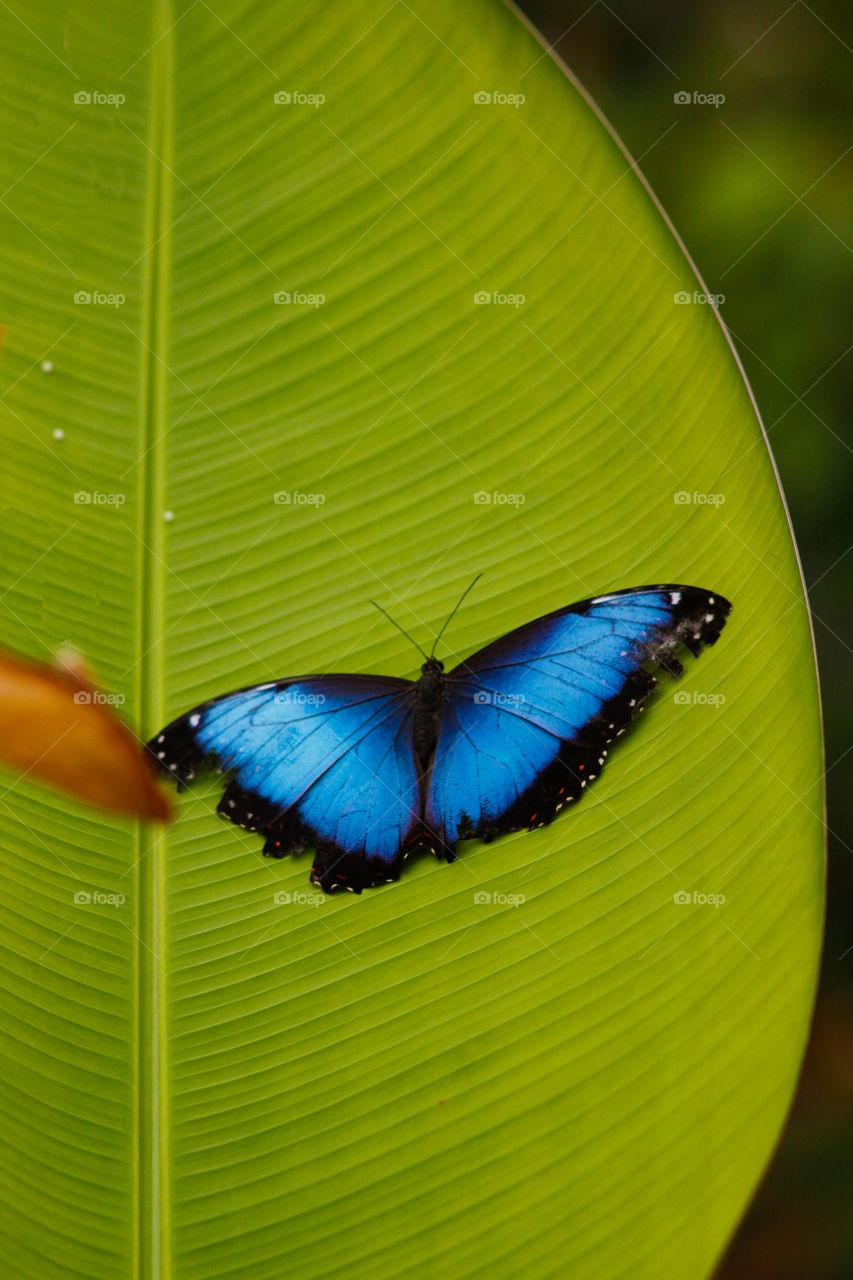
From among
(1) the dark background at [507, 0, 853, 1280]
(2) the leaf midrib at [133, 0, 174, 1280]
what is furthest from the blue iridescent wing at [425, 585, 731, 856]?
(1) the dark background at [507, 0, 853, 1280]

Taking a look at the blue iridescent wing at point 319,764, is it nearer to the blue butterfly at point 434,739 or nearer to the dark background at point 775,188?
the blue butterfly at point 434,739

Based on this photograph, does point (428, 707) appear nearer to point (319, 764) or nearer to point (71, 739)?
point (319, 764)

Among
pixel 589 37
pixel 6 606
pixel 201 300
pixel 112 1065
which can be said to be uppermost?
pixel 589 37

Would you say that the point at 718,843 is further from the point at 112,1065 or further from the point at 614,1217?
the point at 112,1065

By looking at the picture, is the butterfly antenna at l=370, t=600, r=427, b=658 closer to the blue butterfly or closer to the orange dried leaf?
the blue butterfly

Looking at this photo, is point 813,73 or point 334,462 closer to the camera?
point 334,462

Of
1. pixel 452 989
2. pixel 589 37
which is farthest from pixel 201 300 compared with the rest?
pixel 589 37
